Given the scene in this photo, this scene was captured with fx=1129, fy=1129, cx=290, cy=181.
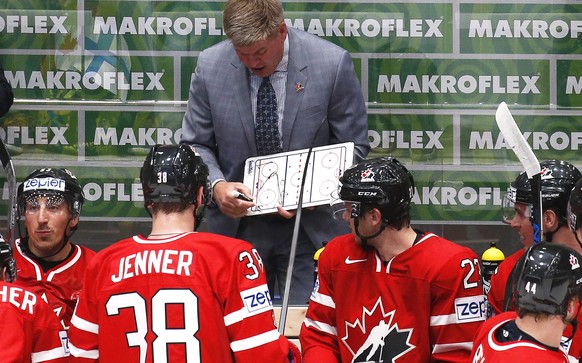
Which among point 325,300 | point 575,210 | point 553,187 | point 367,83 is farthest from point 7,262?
point 367,83

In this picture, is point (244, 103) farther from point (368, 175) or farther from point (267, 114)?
point (368, 175)

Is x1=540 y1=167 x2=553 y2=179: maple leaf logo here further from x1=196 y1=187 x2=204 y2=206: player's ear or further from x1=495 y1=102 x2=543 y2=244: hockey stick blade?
x1=196 y1=187 x2=204 y2=206: player's ear

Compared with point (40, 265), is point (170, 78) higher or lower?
higher

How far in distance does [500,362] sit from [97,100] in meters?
3.26

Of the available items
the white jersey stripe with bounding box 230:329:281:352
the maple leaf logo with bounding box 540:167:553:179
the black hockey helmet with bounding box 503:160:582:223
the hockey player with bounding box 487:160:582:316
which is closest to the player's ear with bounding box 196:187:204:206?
the white jersey stripe with bounding box 230:329:281:352

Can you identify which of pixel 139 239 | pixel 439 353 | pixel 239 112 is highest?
pixel 239 112

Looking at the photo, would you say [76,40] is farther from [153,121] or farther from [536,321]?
[536,321]

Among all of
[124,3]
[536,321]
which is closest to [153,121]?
[124,3]

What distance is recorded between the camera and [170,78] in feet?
17.9

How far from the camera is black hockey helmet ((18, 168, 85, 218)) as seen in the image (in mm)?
3918

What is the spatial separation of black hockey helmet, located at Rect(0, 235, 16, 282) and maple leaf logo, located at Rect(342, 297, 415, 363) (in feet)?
3.29

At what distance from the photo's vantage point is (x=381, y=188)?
3318 millimetres

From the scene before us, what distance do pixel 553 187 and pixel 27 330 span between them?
1774mm

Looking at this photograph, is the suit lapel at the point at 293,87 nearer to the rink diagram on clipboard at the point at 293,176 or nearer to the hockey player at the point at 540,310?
the rink diagram on clipboard at the point at 293,176
